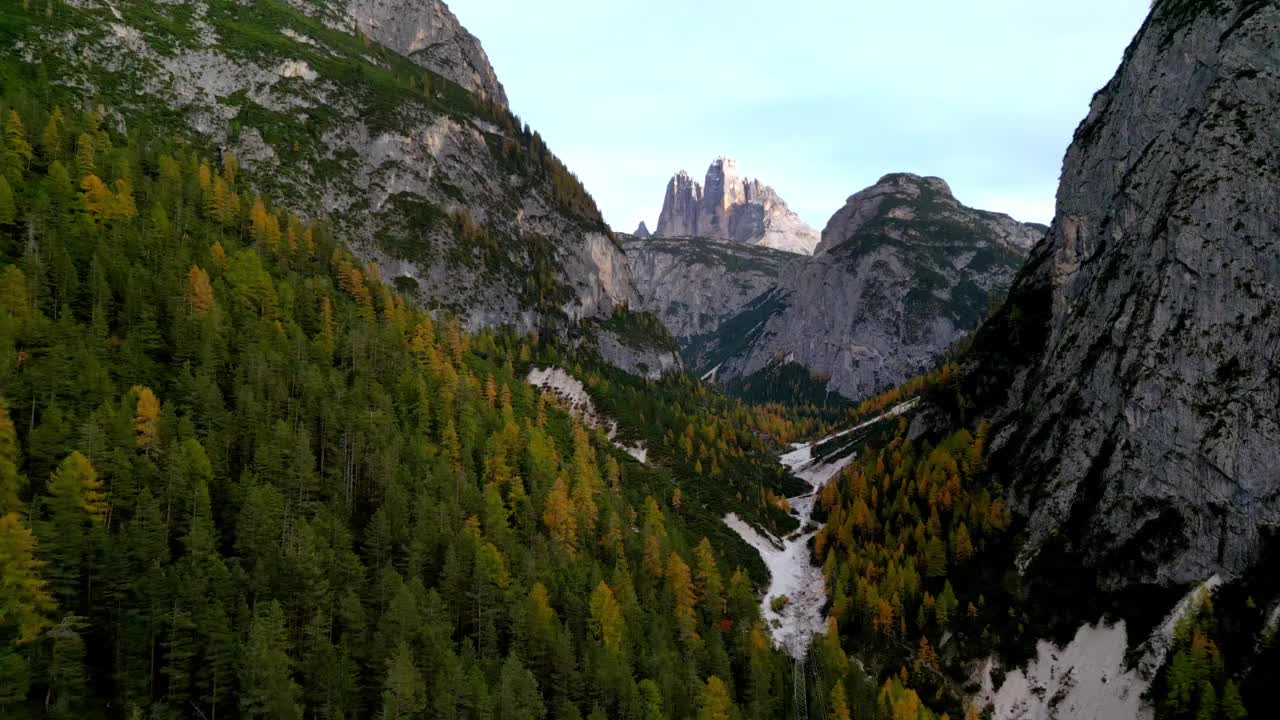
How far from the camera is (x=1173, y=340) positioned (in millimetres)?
105688

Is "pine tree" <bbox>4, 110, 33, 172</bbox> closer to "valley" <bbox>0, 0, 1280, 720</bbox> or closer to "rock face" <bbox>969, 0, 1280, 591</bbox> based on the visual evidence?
"valley" <bbox>0, 0, 1280, 720</bbox>

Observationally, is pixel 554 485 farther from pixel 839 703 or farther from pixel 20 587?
pixel 20 587

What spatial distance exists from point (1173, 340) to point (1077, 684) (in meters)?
51.5

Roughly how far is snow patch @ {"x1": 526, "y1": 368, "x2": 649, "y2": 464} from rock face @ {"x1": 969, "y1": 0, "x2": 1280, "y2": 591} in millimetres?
80152

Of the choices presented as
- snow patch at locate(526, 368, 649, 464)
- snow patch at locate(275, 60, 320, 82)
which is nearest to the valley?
snow patch at locate(526, 368, 649, 464)

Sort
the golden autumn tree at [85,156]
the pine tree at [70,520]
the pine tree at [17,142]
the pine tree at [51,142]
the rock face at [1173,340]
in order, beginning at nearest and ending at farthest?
the pine tree at [70,520]
the rock face at [1173,340]
the pine tree at [17,142]
the golden autumn tree at [85,156]
the pine tree at [51,142]

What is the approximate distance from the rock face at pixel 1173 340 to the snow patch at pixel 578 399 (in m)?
80.2

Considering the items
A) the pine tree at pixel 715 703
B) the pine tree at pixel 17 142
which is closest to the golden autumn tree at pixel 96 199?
the pine tree at pixel 17 142

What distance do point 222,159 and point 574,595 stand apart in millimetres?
139123

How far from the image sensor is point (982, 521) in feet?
402

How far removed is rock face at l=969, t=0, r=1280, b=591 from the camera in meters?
96.5

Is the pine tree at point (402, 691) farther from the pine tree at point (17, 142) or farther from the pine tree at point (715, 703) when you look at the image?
the pine tree at point (17, 142)

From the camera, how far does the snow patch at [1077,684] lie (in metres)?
87.7

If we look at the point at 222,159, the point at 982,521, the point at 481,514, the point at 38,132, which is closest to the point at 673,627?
the point at 481,514
